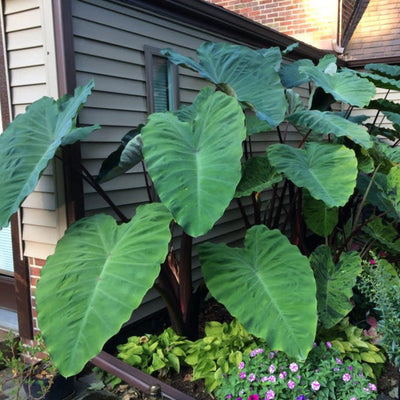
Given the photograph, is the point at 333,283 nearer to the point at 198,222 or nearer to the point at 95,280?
the point at 198,222

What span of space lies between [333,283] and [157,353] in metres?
1.04

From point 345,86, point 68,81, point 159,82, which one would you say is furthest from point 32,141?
point 345,86

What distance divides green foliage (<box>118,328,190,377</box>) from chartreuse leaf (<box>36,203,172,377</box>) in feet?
2.39

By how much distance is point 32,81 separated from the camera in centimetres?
226

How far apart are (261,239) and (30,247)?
1.35 metres

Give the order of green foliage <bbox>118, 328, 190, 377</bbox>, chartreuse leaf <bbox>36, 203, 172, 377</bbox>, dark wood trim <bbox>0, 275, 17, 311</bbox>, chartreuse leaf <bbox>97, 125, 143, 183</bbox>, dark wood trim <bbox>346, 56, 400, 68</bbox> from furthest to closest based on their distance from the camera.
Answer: dark wood trim <bbox>346, 56, 400, 68</bbox> → dark wood trim <bbox>0, 275, 17, 311</bbox> → green foliage <bbox>118, 328, 190, 377</bbox> → chartreuse leaf <bbox>97, 125, 143, 183</bbox> → chartreuse leaf <bbox>36, 203, 172, 377</bbox>

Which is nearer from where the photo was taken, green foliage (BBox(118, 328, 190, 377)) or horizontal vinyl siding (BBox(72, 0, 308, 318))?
green foliage (BBox(118, 328, 190, 377))

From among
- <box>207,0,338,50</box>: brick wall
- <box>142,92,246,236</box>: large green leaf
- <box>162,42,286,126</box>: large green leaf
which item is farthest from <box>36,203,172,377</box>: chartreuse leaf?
<box>207,0,338,50</box>: brick wall

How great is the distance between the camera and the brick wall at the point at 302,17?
5656 millimetres

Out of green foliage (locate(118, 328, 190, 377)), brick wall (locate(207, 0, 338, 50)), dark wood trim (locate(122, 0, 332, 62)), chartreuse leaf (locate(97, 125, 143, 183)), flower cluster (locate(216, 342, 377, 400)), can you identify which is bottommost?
green foliage (locate(118, 328, 190, 377))

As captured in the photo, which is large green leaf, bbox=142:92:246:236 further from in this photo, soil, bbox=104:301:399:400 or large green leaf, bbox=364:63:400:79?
large green leaf, bbox=364:63:400:79

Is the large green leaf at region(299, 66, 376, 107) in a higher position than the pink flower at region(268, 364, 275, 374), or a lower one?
higher

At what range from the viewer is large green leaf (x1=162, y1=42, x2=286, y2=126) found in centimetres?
238

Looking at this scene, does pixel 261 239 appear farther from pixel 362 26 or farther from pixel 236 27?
pixel 362 26
